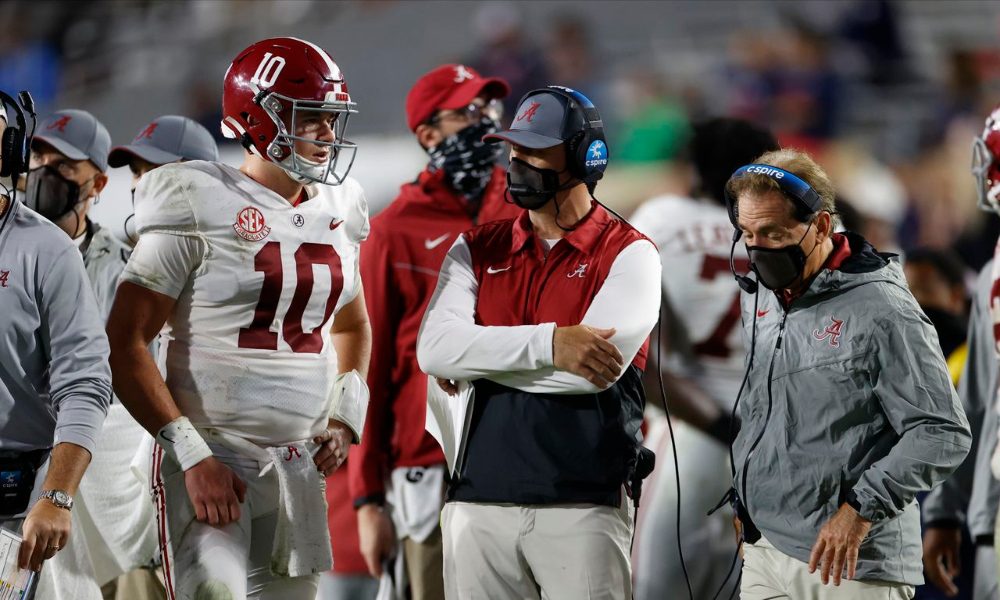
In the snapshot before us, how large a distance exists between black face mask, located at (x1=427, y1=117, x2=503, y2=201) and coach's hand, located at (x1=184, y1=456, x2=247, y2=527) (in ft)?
5.40

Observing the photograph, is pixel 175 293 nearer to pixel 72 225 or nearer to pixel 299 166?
pixel 299 166

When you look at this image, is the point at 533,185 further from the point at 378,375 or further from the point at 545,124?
the point at 378,375

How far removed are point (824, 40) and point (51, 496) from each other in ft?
27.9

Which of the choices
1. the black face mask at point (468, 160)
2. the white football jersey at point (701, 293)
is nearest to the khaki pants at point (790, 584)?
the white football jersey at point (701, 293)

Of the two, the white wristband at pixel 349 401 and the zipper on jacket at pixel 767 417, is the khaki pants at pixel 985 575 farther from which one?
the white wristband at pixel 349 401

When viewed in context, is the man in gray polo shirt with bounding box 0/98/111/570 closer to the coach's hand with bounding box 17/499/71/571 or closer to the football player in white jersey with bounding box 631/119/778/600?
the coach's hand with bounding box 17/499/71/571

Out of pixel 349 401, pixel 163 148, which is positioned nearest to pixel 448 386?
pixel 349 401

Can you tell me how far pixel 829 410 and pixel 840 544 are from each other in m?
0.30

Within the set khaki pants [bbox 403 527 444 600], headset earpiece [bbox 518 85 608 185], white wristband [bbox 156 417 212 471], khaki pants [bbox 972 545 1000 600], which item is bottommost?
khaki pants [bbox 403 527 444 600]

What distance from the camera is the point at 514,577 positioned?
303cm

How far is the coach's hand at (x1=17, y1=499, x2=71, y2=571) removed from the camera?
2594mm

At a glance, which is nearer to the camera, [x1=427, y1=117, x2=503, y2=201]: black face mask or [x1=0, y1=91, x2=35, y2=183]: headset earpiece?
[x1=0, y1=91, x2=35, y2=183]: headset earpiece

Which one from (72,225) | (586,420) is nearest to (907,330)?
(586,420)

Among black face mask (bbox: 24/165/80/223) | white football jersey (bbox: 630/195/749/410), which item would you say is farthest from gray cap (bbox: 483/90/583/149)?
black face mask (bbox: 24/165/80/223)
